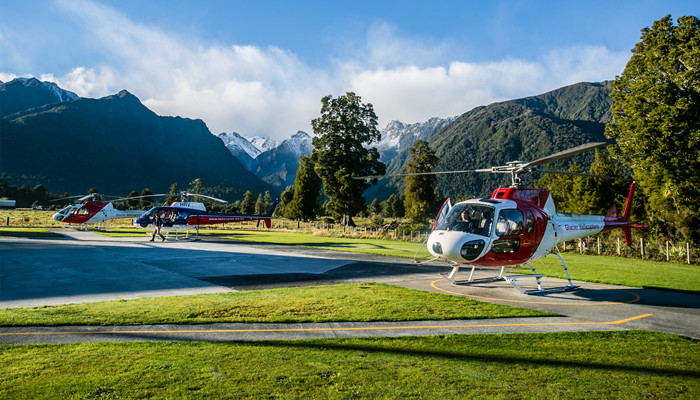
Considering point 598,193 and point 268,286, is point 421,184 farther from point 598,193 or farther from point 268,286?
point 268,286

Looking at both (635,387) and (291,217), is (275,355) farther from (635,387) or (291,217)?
(291,217)

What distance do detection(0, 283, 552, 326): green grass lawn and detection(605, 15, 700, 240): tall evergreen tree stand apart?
72.7ft

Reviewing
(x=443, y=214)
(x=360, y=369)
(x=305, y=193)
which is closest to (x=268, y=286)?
(x=443, y=214)

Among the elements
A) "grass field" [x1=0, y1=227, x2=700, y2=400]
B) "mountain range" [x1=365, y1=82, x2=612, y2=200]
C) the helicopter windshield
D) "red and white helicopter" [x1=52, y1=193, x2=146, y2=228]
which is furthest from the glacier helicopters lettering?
"mountain range" [x1=365, y1=82, x2=612, y2=200]

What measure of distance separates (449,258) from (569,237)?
210 inches

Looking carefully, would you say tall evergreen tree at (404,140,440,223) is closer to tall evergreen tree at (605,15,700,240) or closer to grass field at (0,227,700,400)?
tall evergreen tree at (605,15,700,240)

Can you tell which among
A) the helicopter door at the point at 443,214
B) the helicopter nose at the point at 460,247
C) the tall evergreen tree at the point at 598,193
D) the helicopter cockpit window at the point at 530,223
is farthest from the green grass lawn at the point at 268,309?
the tall evergreen tree at the point at 598,193

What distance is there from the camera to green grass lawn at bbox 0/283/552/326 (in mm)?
6730

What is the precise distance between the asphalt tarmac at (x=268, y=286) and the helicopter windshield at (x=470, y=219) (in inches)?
69.9

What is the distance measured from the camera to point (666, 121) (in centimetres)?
2402

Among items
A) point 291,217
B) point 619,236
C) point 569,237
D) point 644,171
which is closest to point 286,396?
point 569,237

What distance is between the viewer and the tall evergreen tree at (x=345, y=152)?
43156 mm

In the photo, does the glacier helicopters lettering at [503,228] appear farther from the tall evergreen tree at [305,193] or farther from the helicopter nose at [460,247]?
the tall evergreen tree at [305,193]

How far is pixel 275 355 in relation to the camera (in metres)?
5.06
